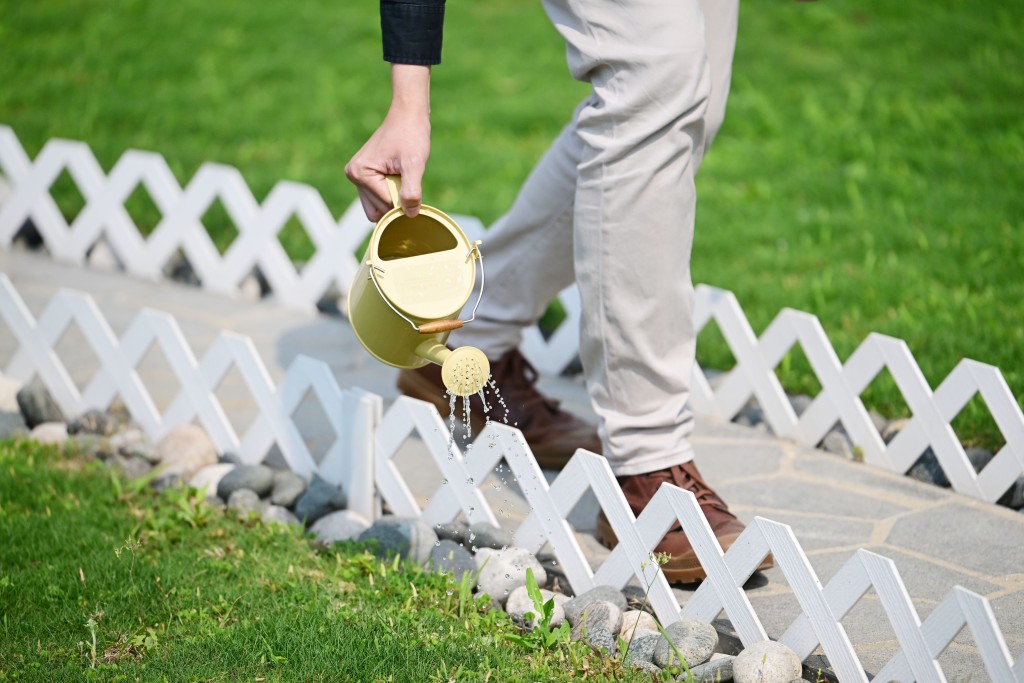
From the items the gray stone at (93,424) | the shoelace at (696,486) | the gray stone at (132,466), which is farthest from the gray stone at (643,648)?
the gray stone at (93,424)

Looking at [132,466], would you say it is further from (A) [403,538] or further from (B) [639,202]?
(B) [639,202]

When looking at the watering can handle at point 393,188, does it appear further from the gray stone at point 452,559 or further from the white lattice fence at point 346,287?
the white lattice fence at point 346,287

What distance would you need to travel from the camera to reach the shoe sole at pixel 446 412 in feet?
9.73

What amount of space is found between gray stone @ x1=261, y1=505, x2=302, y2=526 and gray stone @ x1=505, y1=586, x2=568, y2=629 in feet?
2.06

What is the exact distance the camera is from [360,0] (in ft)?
25.5

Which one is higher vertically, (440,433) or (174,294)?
(440,433)

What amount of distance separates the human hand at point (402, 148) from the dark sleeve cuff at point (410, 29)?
0.07 ft

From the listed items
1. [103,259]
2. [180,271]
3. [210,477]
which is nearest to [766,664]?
[210,477]

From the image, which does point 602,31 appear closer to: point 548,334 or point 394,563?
point 394,563

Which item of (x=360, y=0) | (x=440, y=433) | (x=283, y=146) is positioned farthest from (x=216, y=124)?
(x=440, y=433)

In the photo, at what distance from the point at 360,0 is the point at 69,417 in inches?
201

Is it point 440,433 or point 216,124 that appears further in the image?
point 216,124

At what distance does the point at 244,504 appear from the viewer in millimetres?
2738

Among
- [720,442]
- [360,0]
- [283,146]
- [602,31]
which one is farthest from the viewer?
[360,0]
